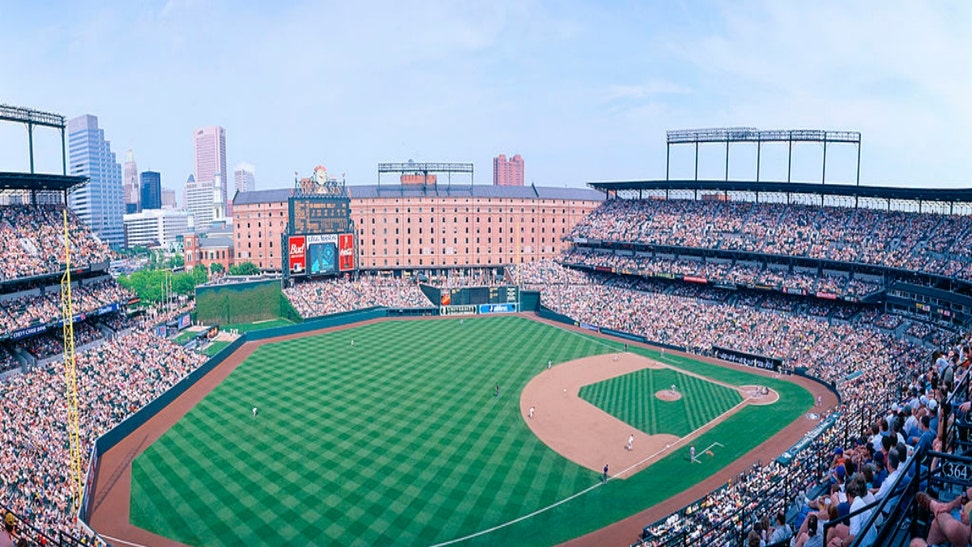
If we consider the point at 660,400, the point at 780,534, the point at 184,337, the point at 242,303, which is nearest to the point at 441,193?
the point at 242,303

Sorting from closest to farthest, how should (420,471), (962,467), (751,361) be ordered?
(962,467) < (420,471) < (751,361)

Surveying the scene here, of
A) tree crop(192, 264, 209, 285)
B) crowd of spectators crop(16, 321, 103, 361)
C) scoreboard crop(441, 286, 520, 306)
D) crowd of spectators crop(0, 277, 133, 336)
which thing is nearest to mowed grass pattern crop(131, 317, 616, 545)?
crowd of spectators crop(16, 321, 103, 361)

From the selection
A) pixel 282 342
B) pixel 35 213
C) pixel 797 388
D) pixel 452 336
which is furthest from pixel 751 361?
pixel 35 213

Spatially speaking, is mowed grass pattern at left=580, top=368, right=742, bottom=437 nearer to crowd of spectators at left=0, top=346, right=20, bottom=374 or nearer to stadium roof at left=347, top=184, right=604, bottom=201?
crowd of spectators at left=0, top=346, right=20, bottom=374

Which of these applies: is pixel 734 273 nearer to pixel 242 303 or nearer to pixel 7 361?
pixel 242 303

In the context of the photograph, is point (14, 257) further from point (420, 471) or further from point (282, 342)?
point (420, 471)

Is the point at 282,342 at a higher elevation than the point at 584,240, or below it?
below

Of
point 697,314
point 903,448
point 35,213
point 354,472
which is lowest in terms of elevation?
point 354,472
